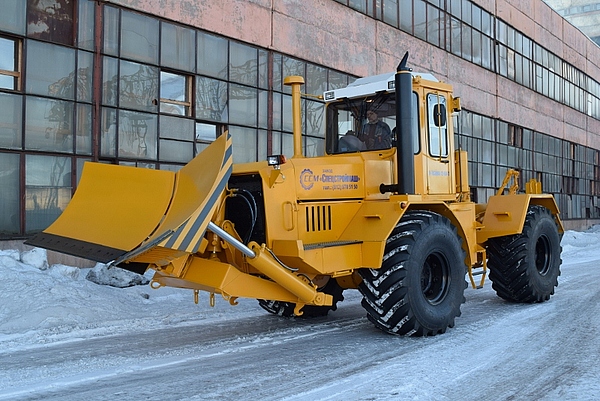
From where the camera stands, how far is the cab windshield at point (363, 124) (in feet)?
26.5

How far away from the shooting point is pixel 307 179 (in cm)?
707

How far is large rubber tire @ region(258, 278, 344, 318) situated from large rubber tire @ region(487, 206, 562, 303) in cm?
269

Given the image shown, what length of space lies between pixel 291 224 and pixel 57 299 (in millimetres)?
4039

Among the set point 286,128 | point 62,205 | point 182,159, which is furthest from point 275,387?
point 286,128

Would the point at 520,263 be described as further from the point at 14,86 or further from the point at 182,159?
the point at 14,86

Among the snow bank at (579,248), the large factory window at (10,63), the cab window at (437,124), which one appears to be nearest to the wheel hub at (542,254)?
the cab window at (437,124)

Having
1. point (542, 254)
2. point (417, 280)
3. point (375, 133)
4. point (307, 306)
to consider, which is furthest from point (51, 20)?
point (542, 254)

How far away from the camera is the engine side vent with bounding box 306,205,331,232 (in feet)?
23.1

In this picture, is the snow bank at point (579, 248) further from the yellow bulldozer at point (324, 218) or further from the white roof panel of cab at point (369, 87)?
the white roof panel of cab at point (369, 87)

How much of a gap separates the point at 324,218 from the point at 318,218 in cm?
10

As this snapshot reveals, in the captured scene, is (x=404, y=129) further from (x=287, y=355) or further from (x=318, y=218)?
(x=287, y=355)

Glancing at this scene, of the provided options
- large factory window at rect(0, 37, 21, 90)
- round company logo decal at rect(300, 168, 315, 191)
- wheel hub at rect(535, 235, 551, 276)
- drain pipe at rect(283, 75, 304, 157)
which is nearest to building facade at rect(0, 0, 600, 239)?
large factory window at rect(0, 37, 21, 90)

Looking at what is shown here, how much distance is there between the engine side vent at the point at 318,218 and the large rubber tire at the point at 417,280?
2.26 feet

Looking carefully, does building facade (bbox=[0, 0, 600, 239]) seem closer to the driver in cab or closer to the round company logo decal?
the driver in cab
